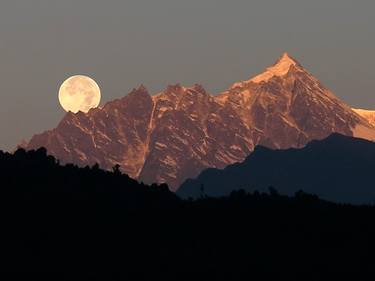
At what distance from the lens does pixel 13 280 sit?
193 metres

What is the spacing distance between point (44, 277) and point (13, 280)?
5.89 meters

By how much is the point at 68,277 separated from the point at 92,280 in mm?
3164

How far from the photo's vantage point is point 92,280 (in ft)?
655

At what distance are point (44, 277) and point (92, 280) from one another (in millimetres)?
6420

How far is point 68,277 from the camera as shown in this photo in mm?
199625

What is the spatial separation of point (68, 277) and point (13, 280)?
9.17 m

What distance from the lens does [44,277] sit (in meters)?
198

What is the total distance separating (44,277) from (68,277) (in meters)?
3.46
